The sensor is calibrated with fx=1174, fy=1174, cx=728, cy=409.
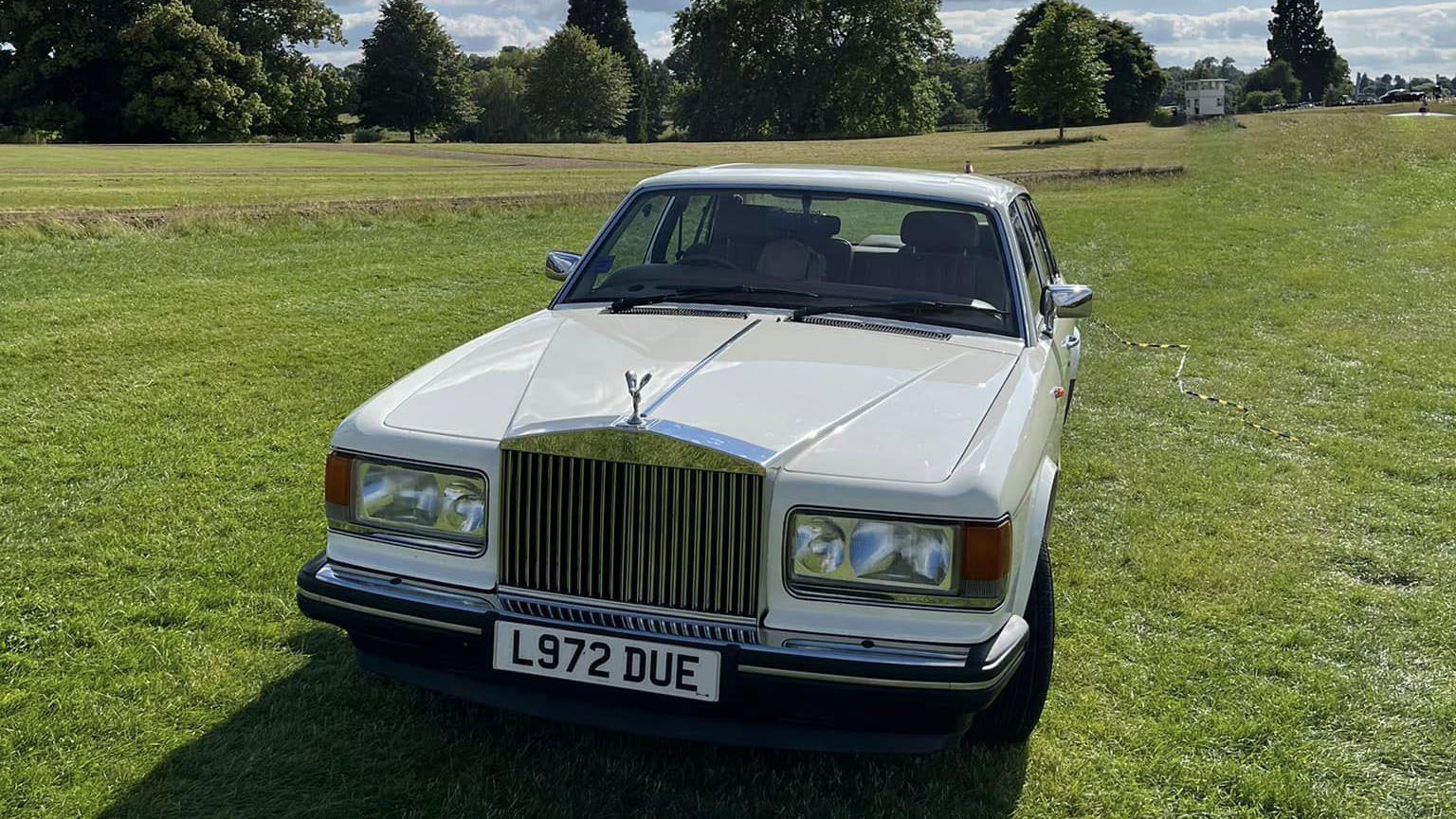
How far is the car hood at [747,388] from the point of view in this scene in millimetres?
2973

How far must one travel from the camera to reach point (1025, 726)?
3.52 meters

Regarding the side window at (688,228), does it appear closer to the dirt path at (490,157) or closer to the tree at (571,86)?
the dirt path at (490,157)

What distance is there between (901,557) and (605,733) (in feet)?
4.04

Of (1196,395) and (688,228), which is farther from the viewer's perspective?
(1196,395)

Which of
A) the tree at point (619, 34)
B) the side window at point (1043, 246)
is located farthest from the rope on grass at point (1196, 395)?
the tree at point (619, 34)

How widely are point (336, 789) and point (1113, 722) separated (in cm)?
239

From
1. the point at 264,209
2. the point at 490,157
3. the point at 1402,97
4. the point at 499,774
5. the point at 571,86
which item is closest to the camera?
the point at 499,774

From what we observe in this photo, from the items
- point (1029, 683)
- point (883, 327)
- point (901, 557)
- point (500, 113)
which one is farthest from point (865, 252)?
point (500, 113)

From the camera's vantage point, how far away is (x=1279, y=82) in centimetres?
11406

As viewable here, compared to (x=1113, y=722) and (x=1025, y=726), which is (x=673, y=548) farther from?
(x=1113, y=722)

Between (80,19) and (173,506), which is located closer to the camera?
(173,506)

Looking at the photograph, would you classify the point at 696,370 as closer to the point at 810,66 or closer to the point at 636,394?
the point at 636,394

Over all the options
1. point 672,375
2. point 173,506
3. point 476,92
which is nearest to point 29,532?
point 173,506

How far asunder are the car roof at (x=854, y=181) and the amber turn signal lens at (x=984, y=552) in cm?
216
